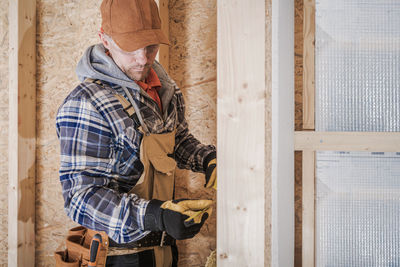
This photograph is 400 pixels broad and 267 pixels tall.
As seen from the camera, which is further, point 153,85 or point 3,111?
point 3,111

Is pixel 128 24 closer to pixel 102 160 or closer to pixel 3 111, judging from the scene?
pixel 102 160

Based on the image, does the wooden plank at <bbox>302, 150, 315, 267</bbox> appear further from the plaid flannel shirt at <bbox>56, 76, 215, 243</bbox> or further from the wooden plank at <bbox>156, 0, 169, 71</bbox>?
the wooden plank at <bbox>156, 0, 169, 71</bbox>

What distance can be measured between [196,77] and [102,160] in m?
0.90

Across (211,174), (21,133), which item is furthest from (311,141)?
(21,133)

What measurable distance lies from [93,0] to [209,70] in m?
0.86

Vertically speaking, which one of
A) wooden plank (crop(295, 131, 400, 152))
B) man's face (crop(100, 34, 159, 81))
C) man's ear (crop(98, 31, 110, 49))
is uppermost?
man's ear (crop(98, 31, 110, 49))

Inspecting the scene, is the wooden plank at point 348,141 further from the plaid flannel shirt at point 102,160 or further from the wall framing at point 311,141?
the plaid flannel shirt at point 102,160

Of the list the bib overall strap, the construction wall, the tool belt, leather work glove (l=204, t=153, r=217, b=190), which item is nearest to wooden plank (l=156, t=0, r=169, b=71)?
the construction wall

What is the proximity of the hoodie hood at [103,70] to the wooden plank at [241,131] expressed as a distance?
0.56 meters

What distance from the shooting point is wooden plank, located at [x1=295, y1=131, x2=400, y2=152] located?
668 millimetres

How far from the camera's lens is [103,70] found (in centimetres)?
117

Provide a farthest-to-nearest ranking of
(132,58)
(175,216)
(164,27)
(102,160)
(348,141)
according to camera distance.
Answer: (164,27) < (132,58) < (102,160) < (175,216) < (348,141)

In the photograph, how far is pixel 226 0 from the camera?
718 millimetres

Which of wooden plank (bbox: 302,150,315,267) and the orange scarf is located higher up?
the orange scarf
